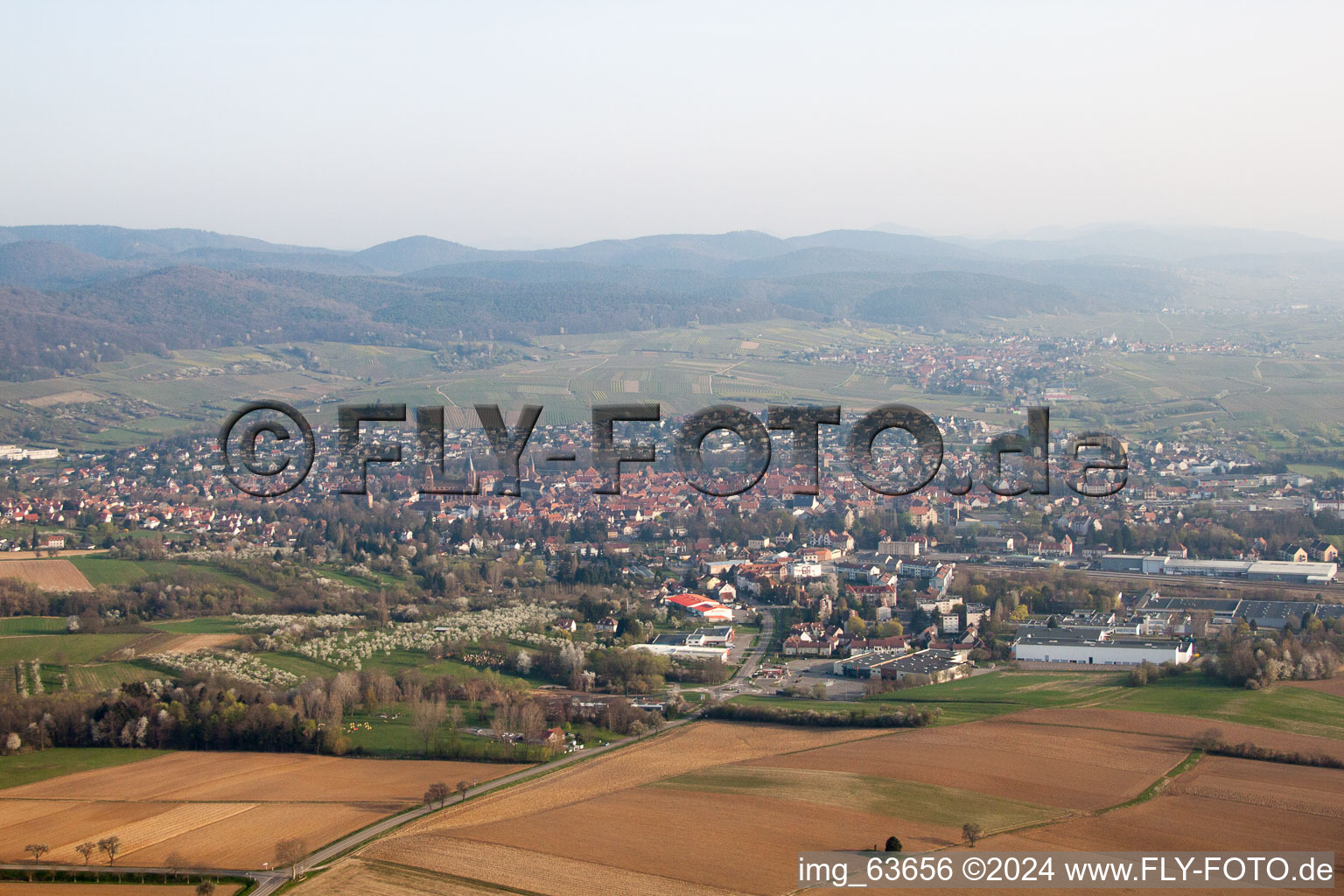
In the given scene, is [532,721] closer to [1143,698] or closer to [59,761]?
[59,761]

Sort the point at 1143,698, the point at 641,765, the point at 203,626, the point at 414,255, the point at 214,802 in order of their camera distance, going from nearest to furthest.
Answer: the point at 214,802 < the point at 641,765 < the point at 1143,698 < the point at 203,626 < the point at 414,255

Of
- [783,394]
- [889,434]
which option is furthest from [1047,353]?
[889,434]

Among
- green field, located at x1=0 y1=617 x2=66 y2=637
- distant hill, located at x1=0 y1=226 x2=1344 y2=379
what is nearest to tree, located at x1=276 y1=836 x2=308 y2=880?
green field, located at x1=0 y1=617 x2=66 y2=637

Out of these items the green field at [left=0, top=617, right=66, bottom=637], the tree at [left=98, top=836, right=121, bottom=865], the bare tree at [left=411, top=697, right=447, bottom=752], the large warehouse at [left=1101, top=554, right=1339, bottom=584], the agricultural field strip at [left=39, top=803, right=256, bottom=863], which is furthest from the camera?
the large warehouse at [left=1101, top=554, right=1339, bottom=584]

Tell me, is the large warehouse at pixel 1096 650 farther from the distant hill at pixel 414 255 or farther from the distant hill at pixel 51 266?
the distant hill at pixel 414 255

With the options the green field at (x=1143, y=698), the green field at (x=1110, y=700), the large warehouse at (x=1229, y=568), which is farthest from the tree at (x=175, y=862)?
the large warehouse at (x=1229, y=568)

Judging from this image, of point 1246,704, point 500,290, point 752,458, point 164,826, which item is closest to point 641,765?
point 164,826

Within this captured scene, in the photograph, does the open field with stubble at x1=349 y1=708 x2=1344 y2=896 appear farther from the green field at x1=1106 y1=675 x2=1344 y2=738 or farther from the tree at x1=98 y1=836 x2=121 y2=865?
the tree at x1=98 y1=836 x2=121 y2=865
